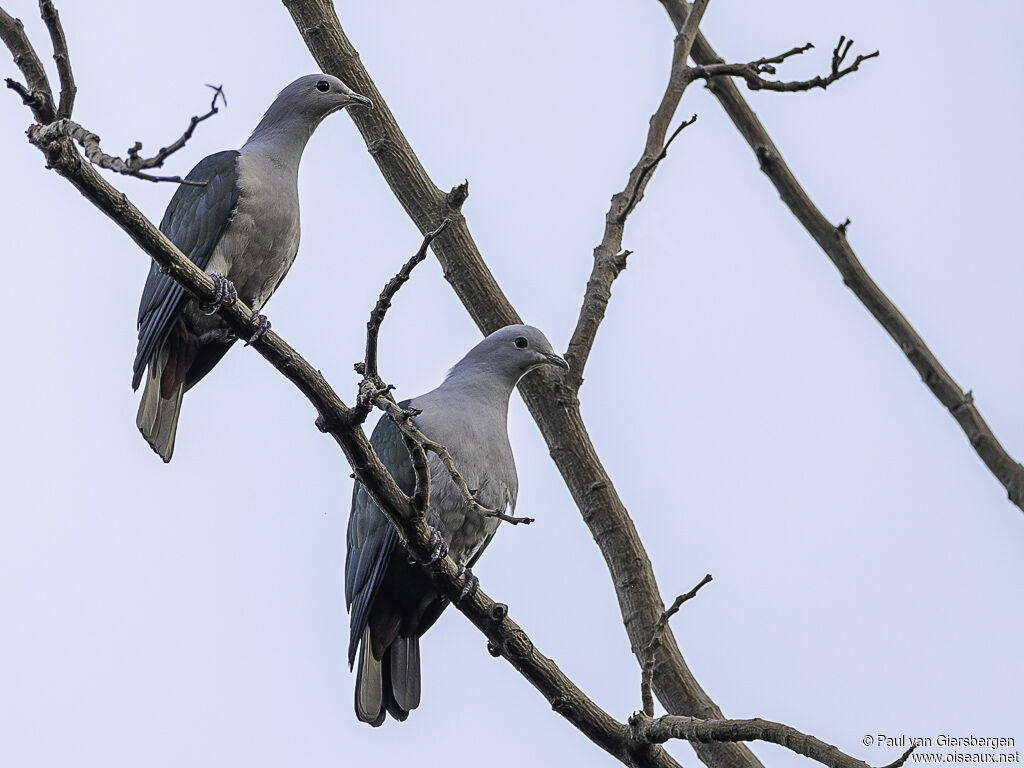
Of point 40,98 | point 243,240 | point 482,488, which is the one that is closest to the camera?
point 40,98

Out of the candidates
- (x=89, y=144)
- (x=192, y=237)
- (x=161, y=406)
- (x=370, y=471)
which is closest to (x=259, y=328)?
(x=370, y=471)

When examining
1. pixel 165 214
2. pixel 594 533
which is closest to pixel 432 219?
pixel 165 214

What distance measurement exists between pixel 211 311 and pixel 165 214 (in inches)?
79.0

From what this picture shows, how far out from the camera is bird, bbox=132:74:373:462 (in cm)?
492

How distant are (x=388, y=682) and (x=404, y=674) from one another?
71 mm

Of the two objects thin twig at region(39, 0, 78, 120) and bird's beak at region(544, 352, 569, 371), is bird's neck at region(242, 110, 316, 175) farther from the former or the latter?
thin twig at region(39, 0, 78, 120)

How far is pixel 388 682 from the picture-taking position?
4695 millimetres

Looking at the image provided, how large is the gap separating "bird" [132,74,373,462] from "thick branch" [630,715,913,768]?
8.16 feet

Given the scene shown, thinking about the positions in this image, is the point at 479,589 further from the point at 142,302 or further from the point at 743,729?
the point at 142,302

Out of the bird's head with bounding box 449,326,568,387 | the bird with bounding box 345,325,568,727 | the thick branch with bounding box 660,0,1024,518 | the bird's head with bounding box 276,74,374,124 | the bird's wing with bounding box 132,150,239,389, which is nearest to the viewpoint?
the thick branch with bounding box 660,0,1024,518

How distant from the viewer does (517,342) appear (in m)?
5.18

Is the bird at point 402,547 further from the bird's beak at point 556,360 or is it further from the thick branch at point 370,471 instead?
the thick branch at point 370,471

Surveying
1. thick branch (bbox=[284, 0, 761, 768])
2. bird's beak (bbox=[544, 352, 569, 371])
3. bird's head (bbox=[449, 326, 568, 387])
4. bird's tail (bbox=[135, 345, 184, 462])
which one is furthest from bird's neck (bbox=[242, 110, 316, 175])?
bird's beak (bbox=[544, 352, 569, 371])

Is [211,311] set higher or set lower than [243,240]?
lower
